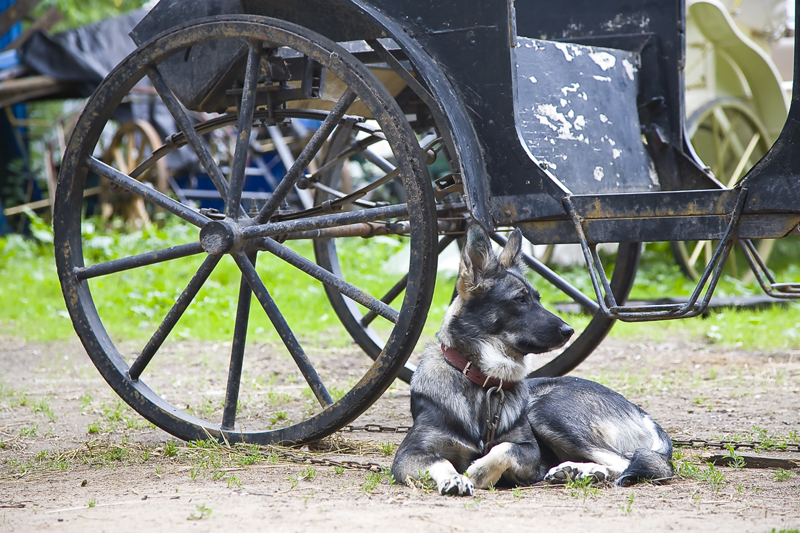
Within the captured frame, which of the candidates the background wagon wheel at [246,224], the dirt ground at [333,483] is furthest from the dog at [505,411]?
the background wagon wheel at [246,224]

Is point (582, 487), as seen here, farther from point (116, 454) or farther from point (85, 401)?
point (85, 401)

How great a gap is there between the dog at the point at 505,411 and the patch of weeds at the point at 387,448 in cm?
46

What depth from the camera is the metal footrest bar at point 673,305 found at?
3.08 m

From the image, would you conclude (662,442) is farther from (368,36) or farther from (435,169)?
(435,169)

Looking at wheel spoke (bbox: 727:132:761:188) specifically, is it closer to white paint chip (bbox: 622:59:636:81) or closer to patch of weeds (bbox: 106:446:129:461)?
white paint chip (bbox: 622:59:636:81)

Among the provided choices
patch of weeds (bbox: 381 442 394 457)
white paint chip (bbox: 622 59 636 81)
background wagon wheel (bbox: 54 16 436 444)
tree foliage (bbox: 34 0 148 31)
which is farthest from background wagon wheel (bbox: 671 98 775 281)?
tree foliage (bbox: 34 0 148 31)

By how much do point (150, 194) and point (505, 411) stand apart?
6.34 feet

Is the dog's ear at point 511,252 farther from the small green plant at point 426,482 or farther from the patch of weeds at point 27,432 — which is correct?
the patch of weeds at point 27,432

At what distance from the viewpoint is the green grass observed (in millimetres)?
7449

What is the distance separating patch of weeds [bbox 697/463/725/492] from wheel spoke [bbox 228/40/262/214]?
7.36 feet

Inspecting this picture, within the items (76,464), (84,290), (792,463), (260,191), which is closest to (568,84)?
(792,463)

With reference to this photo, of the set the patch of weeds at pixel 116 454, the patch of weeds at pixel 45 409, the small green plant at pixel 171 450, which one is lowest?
the patch of weeds at pixel 45 409

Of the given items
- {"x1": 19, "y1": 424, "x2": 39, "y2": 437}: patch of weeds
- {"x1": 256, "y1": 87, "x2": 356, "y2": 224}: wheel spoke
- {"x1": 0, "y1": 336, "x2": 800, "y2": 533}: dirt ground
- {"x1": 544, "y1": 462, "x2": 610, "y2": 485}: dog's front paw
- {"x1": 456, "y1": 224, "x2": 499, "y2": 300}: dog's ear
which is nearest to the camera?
{"x1": 0, "y1": 336, "x2": 800, "y2": 533}: dirt ground

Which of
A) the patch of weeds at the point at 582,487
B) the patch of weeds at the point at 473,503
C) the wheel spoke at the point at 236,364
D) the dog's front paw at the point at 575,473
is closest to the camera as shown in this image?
the patch of weeds at the point at 473,503
